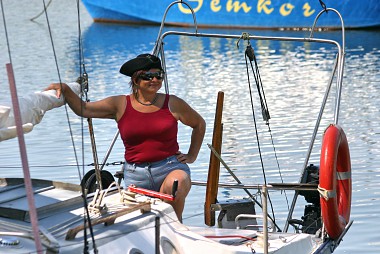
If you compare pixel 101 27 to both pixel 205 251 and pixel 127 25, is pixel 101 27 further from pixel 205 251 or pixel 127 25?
pixel 205 251

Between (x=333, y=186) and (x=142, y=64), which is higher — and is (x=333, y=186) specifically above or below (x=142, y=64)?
below

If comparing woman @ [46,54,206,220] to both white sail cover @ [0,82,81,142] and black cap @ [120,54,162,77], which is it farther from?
white sail cover @ [0,82,81,142]

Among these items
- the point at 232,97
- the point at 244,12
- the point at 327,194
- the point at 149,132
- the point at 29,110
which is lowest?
the point at 232,97

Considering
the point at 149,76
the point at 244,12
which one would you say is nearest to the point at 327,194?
the point at 149,76

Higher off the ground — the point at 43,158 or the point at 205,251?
the point at 205,251

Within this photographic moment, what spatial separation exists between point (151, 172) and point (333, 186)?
1242mm

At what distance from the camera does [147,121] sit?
19.5ft

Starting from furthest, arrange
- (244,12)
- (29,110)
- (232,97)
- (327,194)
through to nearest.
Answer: (244,12)
(232,97)
(327,194)
(29,110)

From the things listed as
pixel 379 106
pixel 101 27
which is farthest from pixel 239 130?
pixel 101 27

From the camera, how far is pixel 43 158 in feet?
38.7

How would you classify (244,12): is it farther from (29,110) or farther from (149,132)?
(29,110)

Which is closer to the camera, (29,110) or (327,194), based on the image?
(29,110)

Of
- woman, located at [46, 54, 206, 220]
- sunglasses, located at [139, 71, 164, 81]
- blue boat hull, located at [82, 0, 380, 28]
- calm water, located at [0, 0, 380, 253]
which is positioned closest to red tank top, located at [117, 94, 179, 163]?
woman, located at [46, 54, 206, 220]

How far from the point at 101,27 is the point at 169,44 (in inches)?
334
